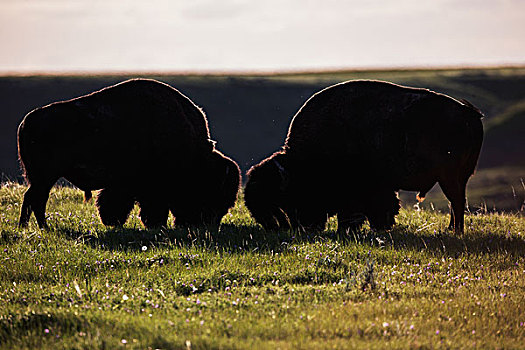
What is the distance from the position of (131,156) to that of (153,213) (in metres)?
1.03

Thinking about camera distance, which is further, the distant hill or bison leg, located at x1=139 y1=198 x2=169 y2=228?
the distant hill

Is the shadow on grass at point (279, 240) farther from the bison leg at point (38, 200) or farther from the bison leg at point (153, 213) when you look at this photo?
the bison leg at point (153, 213)

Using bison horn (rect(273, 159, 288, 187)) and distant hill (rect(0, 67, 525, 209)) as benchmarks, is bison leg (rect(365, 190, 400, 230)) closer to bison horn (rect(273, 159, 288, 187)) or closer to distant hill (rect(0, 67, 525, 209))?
bison horn (rect(273, 159, 288, 187))

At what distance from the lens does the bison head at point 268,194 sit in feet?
33.5

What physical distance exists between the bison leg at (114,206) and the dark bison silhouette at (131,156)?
0.05 ft

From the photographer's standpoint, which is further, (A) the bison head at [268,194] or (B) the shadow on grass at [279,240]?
(A) the bison head at [268,194]

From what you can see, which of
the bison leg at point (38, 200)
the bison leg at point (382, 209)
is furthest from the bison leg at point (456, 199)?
the bison leg at point (38, 200)

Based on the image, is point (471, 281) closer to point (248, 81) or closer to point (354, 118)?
point (354, 118)

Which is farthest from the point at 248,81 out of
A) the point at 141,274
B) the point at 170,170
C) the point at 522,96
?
Result: the point at 141,274

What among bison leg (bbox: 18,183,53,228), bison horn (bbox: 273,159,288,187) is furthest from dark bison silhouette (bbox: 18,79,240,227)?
bison horn (bbox: 273,159,288,187)

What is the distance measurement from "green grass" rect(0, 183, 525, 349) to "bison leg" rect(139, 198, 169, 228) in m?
0.99

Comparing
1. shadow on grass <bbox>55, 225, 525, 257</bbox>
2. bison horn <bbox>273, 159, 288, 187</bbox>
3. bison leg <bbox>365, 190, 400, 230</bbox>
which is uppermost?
bison horn <bbox>273, 159, 288, 187</bbox>

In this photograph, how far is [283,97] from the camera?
55.9 m

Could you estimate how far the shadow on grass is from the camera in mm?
8773
